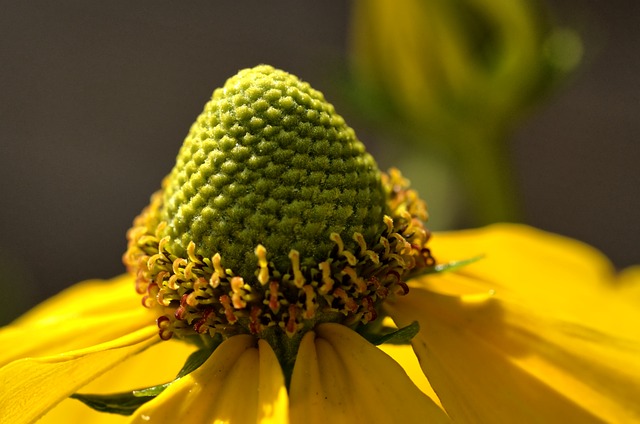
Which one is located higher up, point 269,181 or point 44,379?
point 269,181

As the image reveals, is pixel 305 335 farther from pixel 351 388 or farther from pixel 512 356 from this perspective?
pixel 512 356

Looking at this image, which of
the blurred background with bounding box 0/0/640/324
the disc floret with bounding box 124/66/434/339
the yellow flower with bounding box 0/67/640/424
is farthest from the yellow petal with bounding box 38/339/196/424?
the blurred background with bounding box 0/0/640/324

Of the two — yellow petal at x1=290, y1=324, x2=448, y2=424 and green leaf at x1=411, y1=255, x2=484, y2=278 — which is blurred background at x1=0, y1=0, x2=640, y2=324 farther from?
yellow petal at x1=290, y1=324, x2=448, y2=424

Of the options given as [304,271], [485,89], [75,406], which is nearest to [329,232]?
[304,271]

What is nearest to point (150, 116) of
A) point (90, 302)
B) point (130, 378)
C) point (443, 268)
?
point (90, 302)

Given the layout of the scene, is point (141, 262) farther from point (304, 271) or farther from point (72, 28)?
point (72, 28)

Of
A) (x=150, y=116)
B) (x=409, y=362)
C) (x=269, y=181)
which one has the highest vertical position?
(x=150, y=116)
